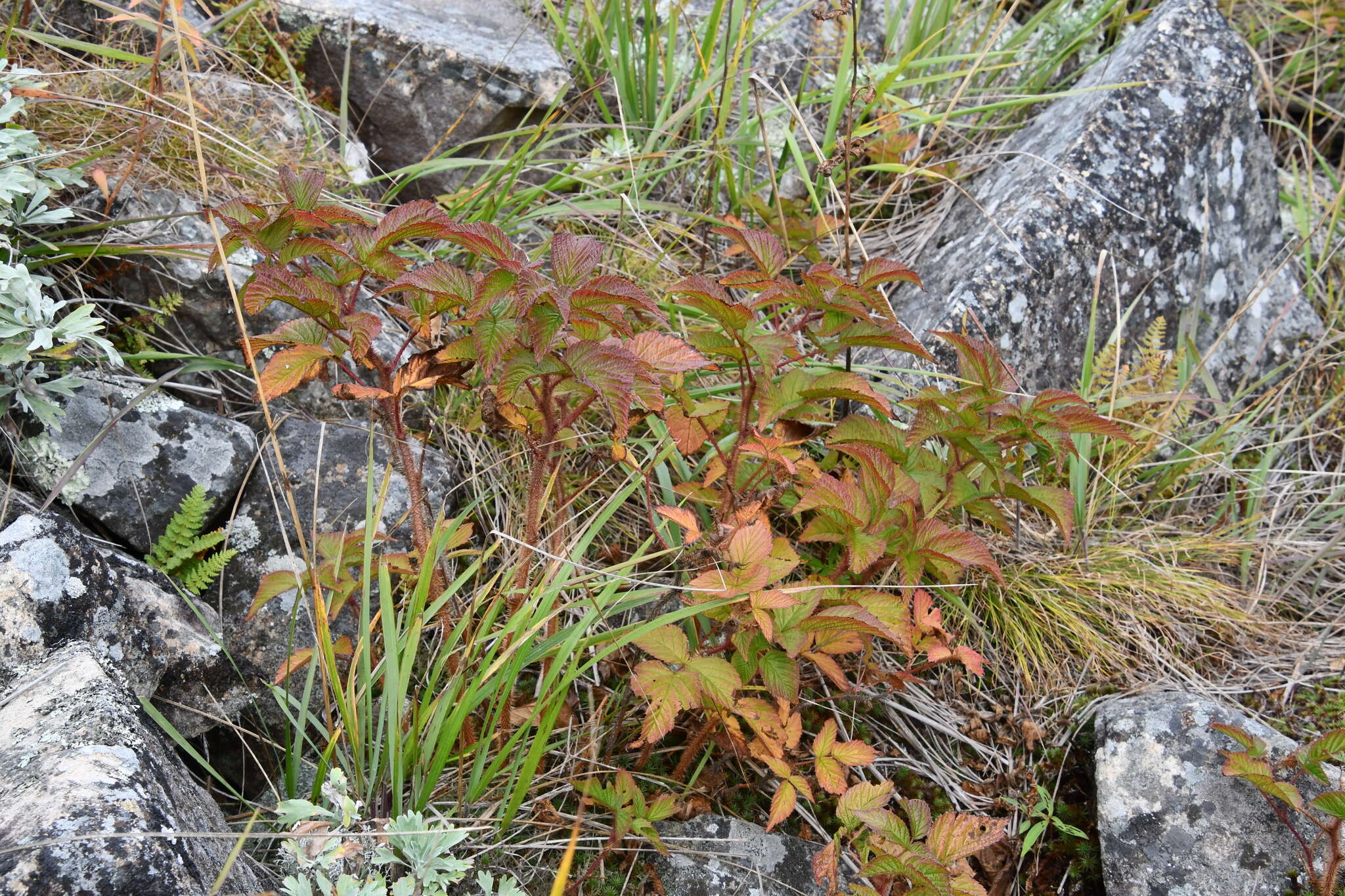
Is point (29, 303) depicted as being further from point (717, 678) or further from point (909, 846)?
point (909, 846)

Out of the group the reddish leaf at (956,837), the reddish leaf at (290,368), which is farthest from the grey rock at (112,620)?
the reddish leaf at (956,837)

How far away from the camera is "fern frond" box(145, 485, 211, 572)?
1.90 meters

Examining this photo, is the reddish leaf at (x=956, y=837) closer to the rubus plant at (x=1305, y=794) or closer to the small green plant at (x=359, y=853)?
the rubus plant at (x=1305, y=794)

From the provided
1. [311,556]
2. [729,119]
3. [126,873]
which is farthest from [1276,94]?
[126,873]

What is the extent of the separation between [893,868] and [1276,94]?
3.92 metres

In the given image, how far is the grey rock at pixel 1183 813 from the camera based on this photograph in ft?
5.90

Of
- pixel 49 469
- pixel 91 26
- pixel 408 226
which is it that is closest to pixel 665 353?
pixel 408 226

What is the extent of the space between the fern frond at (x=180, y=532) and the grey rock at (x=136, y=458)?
0.28ft

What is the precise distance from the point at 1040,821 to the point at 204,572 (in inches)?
74.0

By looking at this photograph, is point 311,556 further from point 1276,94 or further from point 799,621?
point 1276,94

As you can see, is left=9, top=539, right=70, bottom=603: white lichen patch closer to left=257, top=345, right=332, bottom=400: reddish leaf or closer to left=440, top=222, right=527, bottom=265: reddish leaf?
left=257, top=345, right=332, bottom=400: reddish leaf

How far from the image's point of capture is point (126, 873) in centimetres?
112

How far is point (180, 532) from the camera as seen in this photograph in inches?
75.2

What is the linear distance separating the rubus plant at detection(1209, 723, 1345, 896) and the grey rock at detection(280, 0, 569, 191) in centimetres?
267
